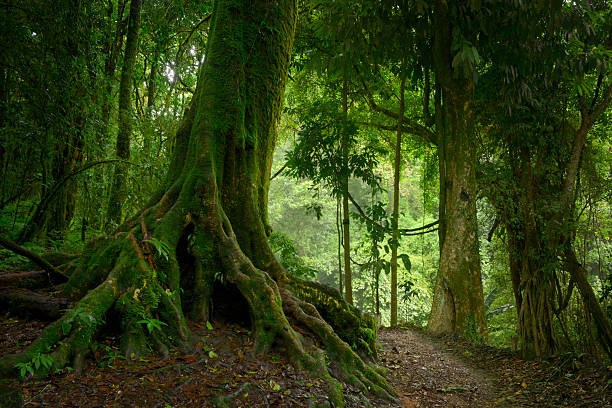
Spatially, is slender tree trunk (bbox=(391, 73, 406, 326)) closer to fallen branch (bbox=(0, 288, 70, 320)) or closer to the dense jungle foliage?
the dense jungle foliage

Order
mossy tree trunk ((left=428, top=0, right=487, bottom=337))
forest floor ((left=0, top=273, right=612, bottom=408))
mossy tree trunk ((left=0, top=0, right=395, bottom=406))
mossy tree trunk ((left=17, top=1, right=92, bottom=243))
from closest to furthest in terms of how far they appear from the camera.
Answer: forest floor ((left=0, top=273, right=612, bottom=408)) < mossy tree trunk ((left=0, top=0, right=395, bottom=406)) < mossy tree trunk ((left=17, top=1, right=92, bottom=243)) < mossy tree trunk ((left=428, top=0, right=487, bottom=337))

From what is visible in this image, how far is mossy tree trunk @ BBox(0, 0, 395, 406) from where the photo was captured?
9.36ft

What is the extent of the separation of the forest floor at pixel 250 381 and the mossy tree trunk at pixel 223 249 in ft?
0.49

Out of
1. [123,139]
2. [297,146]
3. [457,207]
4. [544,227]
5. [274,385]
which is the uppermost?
[297,146]

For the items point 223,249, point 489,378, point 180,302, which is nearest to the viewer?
point 180,302

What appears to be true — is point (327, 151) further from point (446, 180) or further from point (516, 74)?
point (516, 74)

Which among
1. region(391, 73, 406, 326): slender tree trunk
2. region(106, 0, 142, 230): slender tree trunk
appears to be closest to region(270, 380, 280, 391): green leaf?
region(106, 0, 142, 230): slender tree trunk

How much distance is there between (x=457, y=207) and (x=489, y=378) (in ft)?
10.1

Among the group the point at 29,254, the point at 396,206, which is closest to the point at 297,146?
the point at 396,206

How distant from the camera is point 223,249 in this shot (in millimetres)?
3615

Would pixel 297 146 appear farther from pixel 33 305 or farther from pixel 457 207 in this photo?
pixel 33 305

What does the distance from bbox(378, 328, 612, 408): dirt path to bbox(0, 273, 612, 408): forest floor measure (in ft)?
0.04

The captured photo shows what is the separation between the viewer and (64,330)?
7.93 ft

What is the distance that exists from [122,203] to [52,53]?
3.31 meters
